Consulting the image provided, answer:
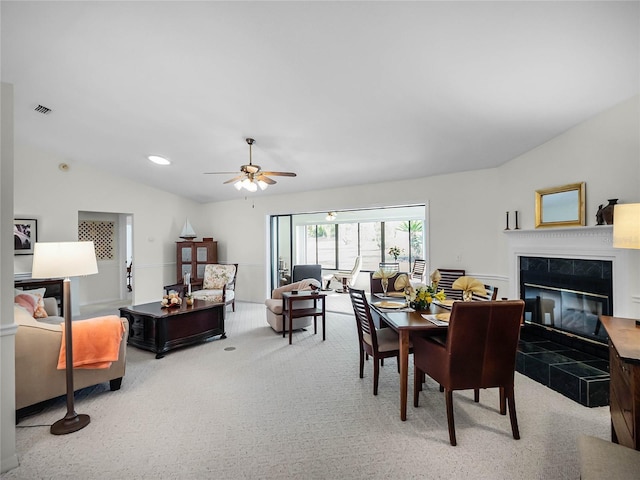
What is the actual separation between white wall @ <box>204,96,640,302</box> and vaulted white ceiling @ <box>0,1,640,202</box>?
218 millimetres

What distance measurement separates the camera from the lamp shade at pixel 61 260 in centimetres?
221

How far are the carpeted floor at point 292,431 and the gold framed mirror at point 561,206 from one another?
172 cm

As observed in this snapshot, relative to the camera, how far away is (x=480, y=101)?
3.01 m

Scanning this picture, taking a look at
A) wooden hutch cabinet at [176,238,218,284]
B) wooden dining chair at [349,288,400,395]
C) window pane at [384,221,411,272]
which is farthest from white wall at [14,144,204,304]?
window pane at [384,221,411,272]

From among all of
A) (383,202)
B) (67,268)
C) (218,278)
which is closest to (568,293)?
(383,202)

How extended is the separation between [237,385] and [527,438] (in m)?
2.37

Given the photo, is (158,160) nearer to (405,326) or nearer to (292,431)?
(292,431)

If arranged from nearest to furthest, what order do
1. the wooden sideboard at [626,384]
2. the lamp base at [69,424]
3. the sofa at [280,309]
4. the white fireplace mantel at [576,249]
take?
the wooden sideboard at [626,384] → the lamp base at [69,424] → the white fireplace mantel at [576,249] → the sofa at [280,309]

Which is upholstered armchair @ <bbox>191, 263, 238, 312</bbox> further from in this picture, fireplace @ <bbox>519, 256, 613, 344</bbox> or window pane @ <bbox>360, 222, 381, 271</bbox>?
fireplace @ <bbox>519, 256, 613, 344</bbox>

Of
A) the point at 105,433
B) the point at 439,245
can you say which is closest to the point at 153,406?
the point at 105,433

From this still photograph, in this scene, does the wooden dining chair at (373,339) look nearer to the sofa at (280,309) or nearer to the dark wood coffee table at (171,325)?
the sofa at (280,309)

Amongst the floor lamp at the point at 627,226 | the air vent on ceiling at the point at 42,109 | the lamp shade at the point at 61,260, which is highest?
the air vent on ceiling at the point at 42,109

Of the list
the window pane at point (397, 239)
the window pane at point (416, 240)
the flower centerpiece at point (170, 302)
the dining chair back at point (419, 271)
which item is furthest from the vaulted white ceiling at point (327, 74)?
the window pane at point (397, 239)

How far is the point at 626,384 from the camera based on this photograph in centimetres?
156
